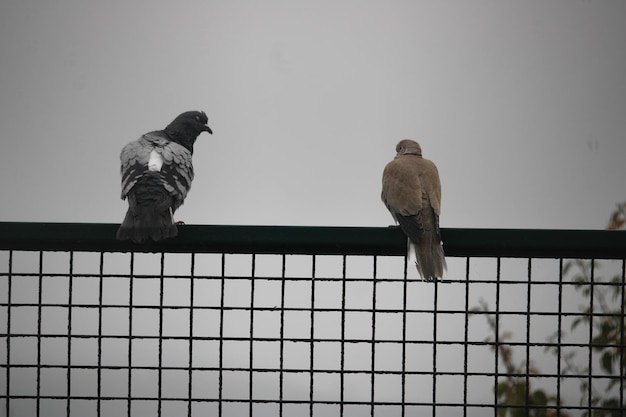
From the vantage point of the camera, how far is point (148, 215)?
7.53 ft

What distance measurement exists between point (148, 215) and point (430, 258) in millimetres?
868

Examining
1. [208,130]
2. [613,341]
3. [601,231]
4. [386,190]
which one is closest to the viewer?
[601,231]

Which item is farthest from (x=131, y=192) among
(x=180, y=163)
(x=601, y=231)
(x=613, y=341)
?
(x=613, y=341)

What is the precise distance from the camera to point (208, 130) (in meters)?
5.09

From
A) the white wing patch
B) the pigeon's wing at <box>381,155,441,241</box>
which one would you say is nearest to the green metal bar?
the pigeon's wing at <box>381,155,441,241</box>

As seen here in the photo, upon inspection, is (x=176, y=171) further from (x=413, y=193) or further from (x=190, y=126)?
(x=190, y=126)

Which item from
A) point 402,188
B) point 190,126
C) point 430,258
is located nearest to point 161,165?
point 402,188

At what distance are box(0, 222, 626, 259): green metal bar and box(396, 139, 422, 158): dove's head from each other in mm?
2132

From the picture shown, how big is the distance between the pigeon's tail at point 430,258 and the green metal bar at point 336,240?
272 millimetres

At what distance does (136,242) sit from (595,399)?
2.30 meters

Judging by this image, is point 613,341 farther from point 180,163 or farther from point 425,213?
point 180,163

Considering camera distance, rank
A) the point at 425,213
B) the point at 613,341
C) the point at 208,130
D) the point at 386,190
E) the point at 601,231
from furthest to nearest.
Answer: the point at 208,130, the point at 613,341, the point at 386,190, the point at 425,213, the point at 601,231

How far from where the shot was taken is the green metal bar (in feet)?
6.15

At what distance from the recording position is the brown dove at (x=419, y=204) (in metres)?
2.33
